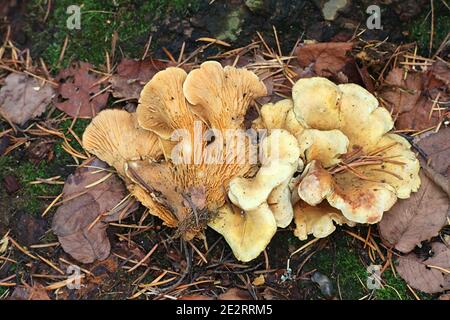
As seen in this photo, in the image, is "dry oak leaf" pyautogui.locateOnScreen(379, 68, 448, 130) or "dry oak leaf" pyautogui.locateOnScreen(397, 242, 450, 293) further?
"dry oak leaf" pyautogui.locateOnScreen(379, 68, 448, 130)

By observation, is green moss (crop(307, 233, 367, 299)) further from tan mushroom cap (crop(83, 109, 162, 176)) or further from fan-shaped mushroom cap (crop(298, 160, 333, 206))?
tan mushroom cap (crop(83, 109, 162, 176))

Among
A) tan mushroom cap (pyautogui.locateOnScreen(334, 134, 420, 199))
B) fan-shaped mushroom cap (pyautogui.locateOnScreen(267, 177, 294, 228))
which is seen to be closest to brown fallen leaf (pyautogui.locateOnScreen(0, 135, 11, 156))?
fan-shaped mushroom cap (pyautogui.locateOnScreen(267, 177, 294, 228))

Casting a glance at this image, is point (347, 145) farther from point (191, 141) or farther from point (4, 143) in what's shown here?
point (4, 143)

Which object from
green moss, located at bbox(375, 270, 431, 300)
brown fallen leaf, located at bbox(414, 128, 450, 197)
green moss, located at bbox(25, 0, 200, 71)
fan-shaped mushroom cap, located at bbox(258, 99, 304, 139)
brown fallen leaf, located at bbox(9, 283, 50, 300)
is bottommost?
green moss, located at bbox(375, 270, 431, 300)

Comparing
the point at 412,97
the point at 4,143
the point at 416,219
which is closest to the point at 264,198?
the point at 416,219

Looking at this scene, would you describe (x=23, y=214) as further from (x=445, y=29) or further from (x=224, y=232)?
(x=445, y=29)

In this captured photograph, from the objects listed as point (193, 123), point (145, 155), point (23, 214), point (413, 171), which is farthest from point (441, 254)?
point (23, 214)

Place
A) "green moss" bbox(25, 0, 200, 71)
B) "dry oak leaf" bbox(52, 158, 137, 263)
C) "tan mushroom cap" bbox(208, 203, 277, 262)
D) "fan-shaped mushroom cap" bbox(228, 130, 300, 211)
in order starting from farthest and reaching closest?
1. "green moss" bbox(25, 0, 200, 71)
2. "dry oak leaf" bbox(52, 158, 137, 263)
3. "tan mushroom cap" bbox(208, 203, 277, 262)
4. "fan-shaped mushroom cap" bbox(228, 130, 300, 211)
